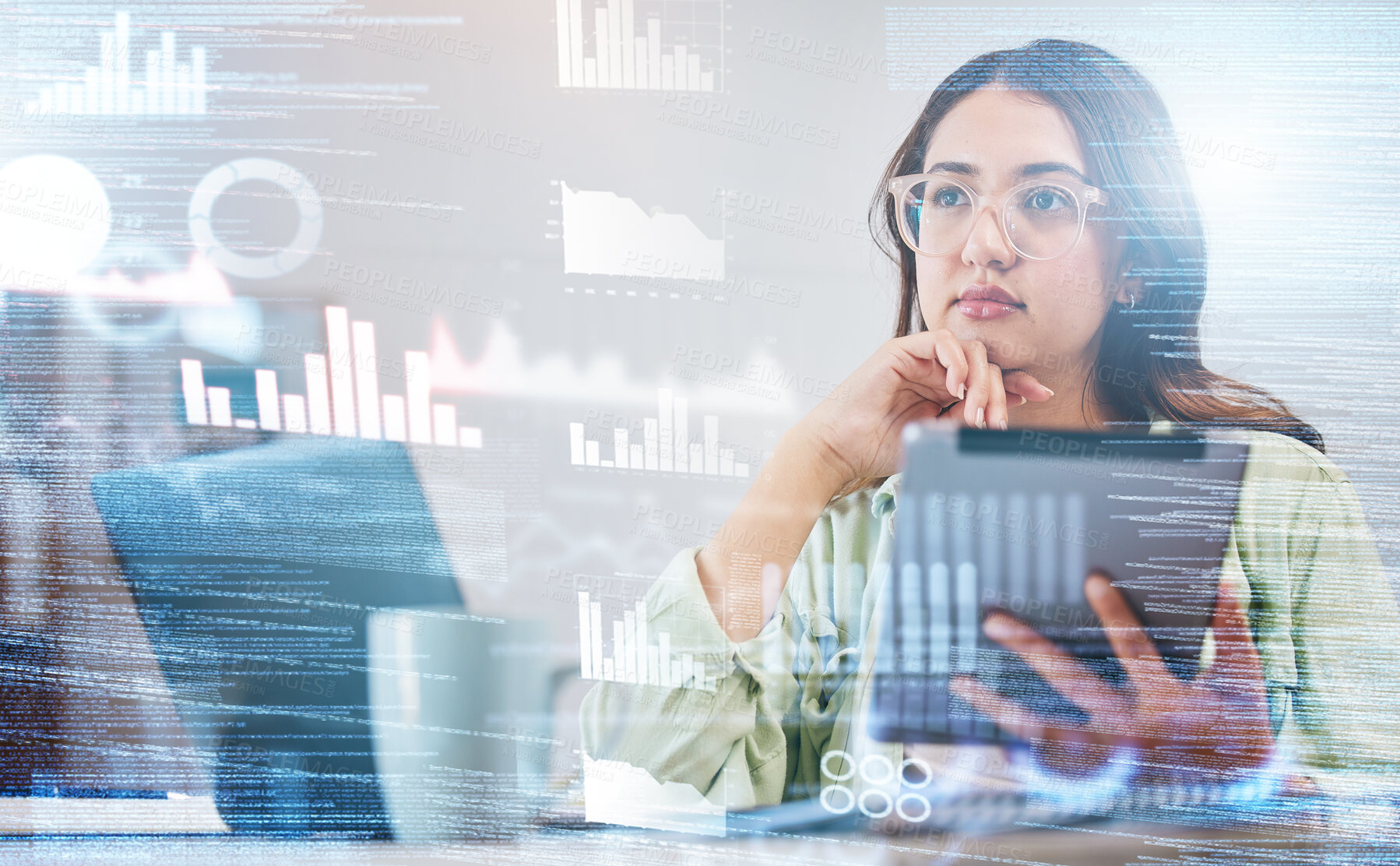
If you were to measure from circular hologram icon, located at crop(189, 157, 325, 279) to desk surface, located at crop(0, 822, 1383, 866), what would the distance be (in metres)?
0.62

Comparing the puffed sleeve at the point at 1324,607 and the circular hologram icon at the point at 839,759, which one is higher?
the puffed sleeve at the point at 1324,607

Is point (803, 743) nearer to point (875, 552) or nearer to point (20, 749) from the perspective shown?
point (875, 552)

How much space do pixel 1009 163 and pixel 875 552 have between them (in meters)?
0.37

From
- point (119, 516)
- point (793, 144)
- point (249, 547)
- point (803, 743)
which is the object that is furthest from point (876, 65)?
point (119, 516)

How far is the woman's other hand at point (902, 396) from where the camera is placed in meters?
0.68

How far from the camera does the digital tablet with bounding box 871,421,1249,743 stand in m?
0.67

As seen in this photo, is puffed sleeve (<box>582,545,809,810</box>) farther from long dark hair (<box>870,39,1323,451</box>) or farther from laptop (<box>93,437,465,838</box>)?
long dark hair (<box>870,39,1323,451</box>)

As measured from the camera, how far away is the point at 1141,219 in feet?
2.20

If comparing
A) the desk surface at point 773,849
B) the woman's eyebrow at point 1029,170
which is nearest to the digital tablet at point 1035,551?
the desk surface at point 773,849
